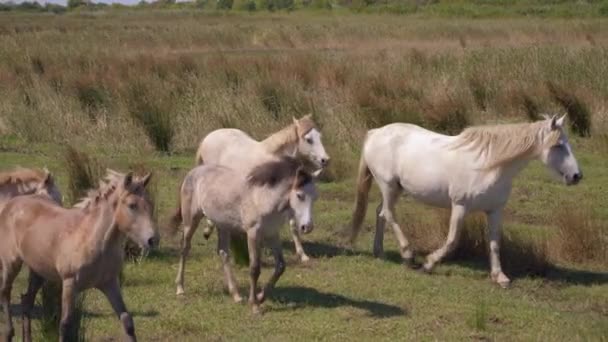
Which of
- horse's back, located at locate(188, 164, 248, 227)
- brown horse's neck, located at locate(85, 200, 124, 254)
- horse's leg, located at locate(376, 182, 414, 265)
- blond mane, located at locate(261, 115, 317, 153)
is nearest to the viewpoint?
brown horse's neck, located at locate(85, 200, 124, 254)

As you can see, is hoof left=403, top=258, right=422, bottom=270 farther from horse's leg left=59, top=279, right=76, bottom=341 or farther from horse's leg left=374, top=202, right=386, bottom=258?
horse's leg left=59, top=279, right=76, bottom=341

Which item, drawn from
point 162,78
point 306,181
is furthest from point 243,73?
point 306,181

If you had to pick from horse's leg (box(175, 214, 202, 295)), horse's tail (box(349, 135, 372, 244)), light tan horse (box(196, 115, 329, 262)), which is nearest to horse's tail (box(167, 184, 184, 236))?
horse's leg (box(175, 214, 202, 295))

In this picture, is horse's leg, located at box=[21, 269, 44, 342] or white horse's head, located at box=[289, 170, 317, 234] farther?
white horse's head, located at box=[289, 170, 317, 234]

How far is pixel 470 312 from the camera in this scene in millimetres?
7898

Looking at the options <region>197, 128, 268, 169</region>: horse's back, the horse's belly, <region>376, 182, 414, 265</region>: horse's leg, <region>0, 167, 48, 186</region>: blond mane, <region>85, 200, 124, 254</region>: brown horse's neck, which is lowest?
<region>376, 182, 414, 265</region>: horse's leg

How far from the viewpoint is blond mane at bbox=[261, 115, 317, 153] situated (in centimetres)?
948

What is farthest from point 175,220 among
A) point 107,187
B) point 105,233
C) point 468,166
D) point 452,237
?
point 105,233

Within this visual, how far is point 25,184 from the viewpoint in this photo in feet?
25.4

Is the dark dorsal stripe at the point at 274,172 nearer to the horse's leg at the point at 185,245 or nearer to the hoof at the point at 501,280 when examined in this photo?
the horse's leg at the point at 185,245

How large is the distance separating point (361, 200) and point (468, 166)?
4.65 ft

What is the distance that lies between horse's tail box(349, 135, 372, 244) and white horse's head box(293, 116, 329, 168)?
0.97 metres

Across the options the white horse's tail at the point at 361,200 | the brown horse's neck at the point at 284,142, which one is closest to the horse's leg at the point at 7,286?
the brown horse's neck at the point at 284,142

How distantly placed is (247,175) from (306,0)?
79329mm
